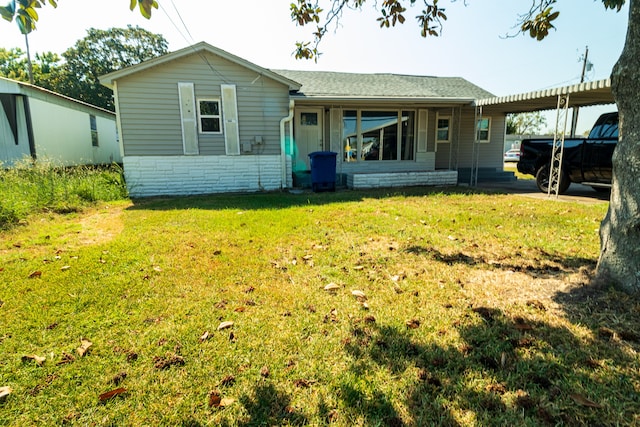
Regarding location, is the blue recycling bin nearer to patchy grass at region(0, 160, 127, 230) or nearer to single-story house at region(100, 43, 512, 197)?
single-story house at region(100, 43, 512, 197)

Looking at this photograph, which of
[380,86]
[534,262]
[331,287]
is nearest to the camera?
[331,287]

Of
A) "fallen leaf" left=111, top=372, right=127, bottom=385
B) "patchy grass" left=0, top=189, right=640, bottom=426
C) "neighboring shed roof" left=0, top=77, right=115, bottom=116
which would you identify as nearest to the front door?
"patchy grass" left=0, top=189, right=640, bottom=426

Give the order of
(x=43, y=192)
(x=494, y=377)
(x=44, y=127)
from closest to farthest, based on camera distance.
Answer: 1. (x=494, y=377)
2. (x=43, y=192)
3. (x=44, y=127)

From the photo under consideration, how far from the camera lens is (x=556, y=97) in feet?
33.1

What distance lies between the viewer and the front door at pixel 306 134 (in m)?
12.2

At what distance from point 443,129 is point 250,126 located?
27.0 ft

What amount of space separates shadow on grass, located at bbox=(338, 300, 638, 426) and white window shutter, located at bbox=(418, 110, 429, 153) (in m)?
11.1

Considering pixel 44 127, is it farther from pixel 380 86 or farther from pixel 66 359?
pixel 66 359

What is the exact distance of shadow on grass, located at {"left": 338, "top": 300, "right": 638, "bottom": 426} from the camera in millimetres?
1699

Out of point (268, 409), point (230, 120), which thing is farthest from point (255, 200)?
point (268, 409)

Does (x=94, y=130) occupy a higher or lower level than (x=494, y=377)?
higher

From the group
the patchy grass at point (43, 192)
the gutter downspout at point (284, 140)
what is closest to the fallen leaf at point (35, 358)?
the patchy grass at point (43, 192)

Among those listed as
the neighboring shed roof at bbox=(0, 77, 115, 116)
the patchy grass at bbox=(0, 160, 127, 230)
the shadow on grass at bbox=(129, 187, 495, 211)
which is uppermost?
the neighboring shed roof at bbox=(0, 77, 115, 116)

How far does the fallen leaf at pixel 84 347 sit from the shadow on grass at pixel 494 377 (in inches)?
67.4
